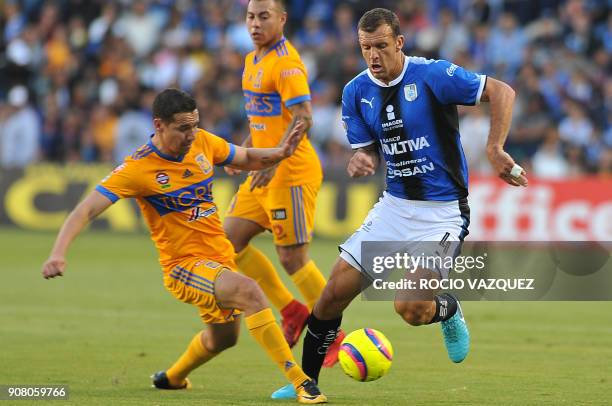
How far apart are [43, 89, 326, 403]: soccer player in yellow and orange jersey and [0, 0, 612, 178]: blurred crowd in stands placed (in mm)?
11788

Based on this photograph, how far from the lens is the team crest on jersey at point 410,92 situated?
8.11 metres

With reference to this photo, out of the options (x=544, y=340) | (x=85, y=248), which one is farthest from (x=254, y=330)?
(x=85, y=248)

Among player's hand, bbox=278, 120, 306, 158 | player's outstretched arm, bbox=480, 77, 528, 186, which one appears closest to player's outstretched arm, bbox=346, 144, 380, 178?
player's outstretched arm, bbox=480, 77, 528, 186

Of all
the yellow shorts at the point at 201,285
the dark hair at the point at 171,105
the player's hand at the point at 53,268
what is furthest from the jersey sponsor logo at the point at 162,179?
the player's hand at the point at 53,268

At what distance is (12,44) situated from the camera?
25094 millimetres

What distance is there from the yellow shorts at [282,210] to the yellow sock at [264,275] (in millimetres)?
247

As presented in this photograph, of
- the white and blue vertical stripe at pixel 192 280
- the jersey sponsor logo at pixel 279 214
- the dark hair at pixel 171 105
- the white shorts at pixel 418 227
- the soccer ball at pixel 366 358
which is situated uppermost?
the dark hair at pixel 171 105

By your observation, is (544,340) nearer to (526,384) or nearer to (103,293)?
(526,384)

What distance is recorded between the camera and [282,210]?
32.7ft

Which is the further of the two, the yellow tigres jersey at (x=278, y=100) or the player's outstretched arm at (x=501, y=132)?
the yellow tigres jersey at (x=278, y=100)

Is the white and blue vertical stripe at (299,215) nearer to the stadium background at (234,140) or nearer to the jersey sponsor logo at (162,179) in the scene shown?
the stadium background at (234,140)

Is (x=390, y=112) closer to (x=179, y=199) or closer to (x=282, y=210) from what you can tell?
(x=179, y=199)

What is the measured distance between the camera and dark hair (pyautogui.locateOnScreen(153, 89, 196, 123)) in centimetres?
806

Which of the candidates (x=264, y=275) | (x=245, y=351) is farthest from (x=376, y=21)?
(x=245, y=351)
